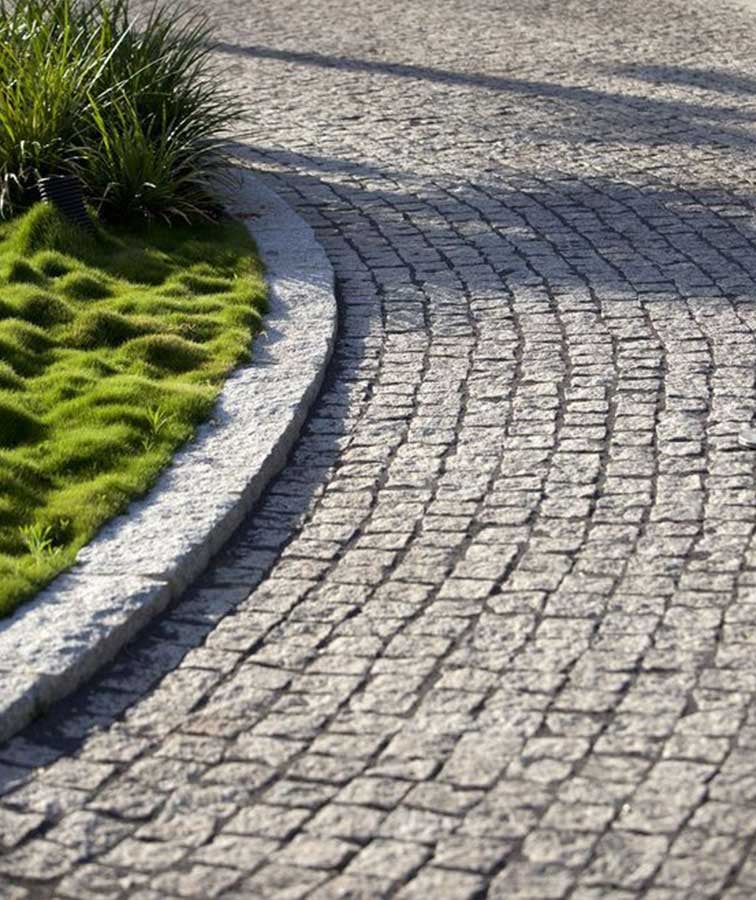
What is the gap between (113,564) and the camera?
5.23m

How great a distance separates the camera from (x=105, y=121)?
8906mm

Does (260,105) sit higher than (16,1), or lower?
lower

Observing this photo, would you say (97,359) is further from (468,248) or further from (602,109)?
(602,109)

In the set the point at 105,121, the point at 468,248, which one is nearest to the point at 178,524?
the point at 468,248

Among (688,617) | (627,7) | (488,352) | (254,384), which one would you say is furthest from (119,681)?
(627,7)

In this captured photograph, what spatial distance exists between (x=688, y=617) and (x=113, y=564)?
1.72m

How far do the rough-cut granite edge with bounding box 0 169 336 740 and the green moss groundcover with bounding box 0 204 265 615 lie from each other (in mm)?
79

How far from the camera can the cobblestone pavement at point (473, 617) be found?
3977 mm

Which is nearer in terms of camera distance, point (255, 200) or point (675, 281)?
point (675, 281)

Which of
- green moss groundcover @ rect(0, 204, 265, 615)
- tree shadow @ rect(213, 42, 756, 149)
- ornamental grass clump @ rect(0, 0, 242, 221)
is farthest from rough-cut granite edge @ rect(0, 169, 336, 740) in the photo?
tree shadow @ rect(213, 42, 756, 149)

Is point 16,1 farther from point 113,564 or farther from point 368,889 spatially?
point 368,889

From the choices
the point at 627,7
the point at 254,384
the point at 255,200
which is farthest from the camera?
the point at 627,7

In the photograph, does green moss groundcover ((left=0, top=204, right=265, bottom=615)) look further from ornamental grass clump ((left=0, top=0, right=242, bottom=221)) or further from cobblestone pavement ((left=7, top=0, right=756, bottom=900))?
cobblestone pavement ((left=7, top=0, right=756, bottom=900))

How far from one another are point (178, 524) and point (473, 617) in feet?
3.48
